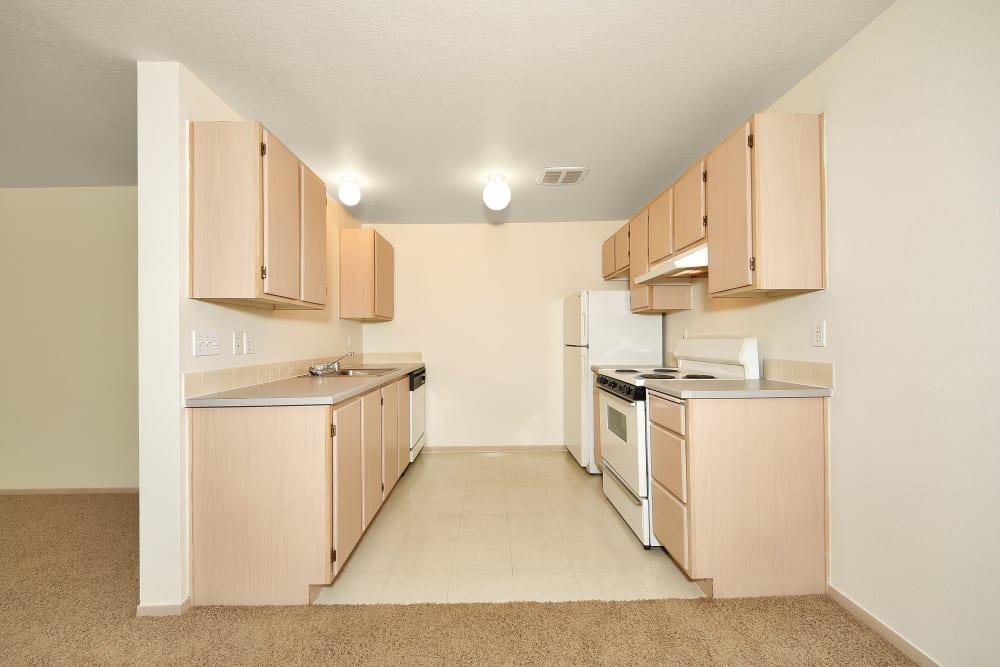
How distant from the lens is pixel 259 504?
1882mm

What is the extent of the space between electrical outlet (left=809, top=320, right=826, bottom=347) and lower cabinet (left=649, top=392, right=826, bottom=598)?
28 centimetres

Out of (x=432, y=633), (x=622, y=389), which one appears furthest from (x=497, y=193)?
(x=432, y=633)

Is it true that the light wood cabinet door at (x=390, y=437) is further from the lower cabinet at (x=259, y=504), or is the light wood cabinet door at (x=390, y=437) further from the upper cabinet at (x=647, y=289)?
the upper cabinet at (x=647, y=289)

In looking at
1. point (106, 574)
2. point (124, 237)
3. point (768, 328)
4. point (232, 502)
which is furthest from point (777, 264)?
point (124, 237)

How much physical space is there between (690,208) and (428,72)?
159 cm

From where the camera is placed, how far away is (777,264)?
1.94 metres

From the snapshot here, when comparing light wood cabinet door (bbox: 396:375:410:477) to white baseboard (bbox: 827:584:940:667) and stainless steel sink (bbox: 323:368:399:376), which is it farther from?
white baseboard (bbox: 827:584:940:667)

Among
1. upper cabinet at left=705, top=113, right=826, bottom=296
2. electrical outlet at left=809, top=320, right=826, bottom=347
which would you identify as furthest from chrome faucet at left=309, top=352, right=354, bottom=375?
electrical outlet at left=809, top=320, right=826, bottom=347

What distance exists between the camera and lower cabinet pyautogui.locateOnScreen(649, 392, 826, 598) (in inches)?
75.7

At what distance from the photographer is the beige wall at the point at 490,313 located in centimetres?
452

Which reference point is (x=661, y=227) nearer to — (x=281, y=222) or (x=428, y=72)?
(x=428, y=72)

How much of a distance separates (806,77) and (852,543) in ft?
6.94

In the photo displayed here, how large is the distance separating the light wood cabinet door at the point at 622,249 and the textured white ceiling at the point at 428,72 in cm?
76

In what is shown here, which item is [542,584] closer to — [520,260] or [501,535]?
[501,535]
